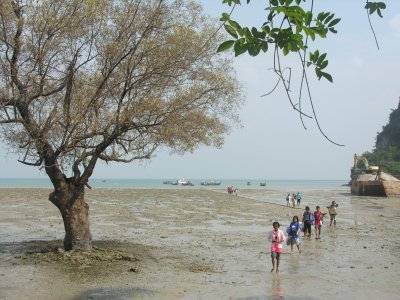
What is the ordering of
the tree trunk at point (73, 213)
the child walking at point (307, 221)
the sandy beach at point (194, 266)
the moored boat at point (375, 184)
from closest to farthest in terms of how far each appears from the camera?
the sandy beach at point (194, 266), the tree trunk at point (73, 213), the child walking at point (307, 221), the moored boat at point (375, 184)

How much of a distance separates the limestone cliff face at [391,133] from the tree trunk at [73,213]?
10371 cm

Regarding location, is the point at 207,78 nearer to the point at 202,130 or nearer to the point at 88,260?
the point at 202,130

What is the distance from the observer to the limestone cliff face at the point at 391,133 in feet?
361

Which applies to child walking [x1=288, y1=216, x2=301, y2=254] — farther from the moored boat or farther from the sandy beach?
the moored boat

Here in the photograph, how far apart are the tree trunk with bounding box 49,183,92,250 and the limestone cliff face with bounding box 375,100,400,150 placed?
10371cm

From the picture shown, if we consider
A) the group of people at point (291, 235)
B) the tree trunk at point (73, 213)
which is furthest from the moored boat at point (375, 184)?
the tree trunk at point (73, 213)

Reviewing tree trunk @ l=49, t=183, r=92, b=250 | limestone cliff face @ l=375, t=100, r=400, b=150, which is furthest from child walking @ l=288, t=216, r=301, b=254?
limestone cliff face @ l=375, t=100, r=400, b=150

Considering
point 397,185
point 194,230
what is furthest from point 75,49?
point 397,185

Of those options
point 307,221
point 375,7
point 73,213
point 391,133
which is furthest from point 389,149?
point 375,7

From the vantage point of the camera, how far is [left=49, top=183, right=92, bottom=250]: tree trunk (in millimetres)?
15727

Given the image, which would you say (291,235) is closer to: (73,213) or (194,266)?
(194,266)

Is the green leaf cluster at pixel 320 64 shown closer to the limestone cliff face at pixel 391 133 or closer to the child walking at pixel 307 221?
the child walking at pixel 307 221

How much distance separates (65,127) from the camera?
13.9 m

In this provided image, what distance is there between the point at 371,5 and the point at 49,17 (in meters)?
11.1
